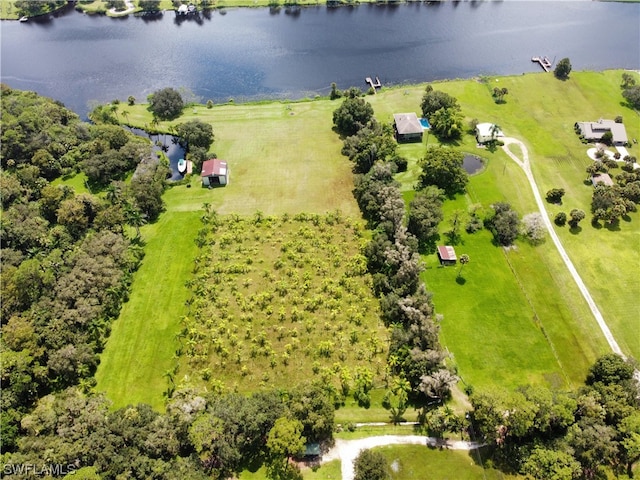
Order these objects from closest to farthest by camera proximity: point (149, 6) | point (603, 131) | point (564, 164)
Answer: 1. point (564, 164)
2. point (603, 131)
3. point (149, 6)

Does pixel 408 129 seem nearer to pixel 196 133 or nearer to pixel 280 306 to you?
pixel 196 133

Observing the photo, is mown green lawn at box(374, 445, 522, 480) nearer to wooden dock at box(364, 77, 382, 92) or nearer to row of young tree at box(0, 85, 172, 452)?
row of young tree at box(0, 85, 172, 452)

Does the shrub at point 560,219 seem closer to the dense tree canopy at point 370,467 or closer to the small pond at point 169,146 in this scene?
the dense tree canopy at point 370,467

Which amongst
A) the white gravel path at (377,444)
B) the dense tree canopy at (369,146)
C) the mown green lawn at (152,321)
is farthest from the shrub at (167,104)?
the white gravel path at (377,444)

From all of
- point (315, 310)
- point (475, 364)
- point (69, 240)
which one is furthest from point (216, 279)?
point (475, 364)

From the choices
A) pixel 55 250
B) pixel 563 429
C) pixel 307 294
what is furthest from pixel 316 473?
pixel 55 250

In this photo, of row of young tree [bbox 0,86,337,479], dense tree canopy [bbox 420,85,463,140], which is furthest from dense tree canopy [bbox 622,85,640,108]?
row of young tree [bbox 0,86,337,479]
